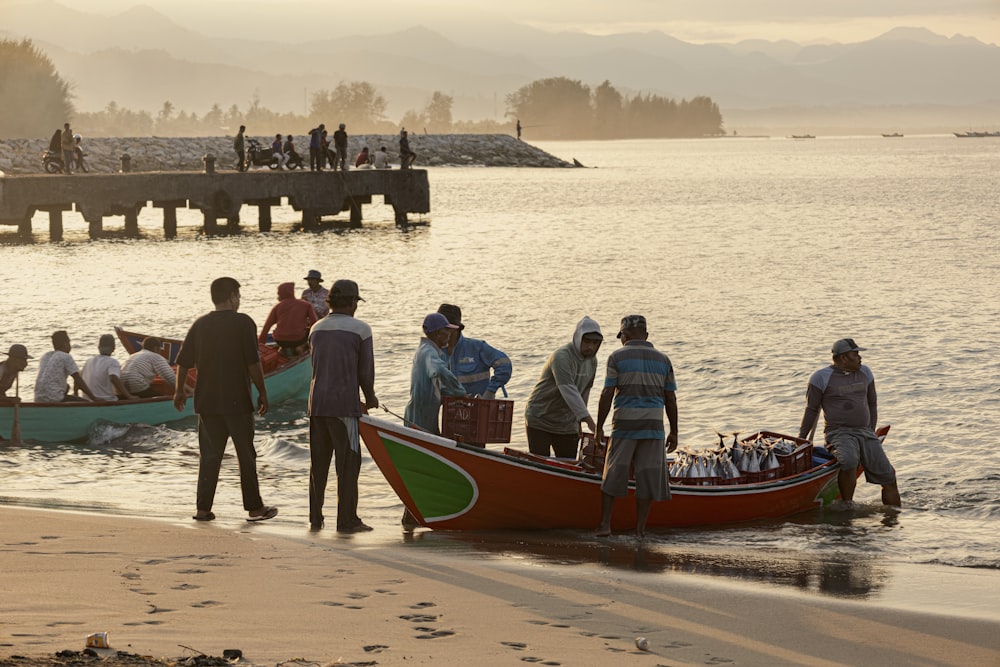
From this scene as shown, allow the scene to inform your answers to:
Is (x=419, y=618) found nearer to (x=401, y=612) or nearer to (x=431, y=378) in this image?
(x=401, y=612)

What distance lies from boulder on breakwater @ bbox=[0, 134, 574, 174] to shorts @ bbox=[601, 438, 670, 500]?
202 ft

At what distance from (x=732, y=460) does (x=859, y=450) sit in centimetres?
120

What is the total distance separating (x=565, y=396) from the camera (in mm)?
9867

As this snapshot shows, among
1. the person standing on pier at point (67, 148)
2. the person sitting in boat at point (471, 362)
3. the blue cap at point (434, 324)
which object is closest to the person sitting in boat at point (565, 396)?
the person sitting in boat at point (471, 362)

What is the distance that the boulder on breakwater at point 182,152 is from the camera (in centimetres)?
7700

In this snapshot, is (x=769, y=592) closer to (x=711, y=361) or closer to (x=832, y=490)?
(x=832, y=490)

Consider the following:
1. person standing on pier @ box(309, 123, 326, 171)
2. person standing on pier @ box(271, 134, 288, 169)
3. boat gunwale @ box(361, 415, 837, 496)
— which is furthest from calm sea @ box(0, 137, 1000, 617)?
person standing on pier @ box(271, 134, 288, 169)

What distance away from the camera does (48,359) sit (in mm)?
15172

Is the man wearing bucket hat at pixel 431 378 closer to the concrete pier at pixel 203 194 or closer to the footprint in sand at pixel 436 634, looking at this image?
the footprint in sand at pixel 436 634

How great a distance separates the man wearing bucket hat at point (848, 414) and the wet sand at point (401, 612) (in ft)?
9.61

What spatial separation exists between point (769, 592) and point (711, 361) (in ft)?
49.2

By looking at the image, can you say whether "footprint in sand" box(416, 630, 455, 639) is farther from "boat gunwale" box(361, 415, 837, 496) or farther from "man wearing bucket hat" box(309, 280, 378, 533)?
"boat gunwale" box(361, 415, 837, 496)

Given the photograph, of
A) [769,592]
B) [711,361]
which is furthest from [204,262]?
[769,592]

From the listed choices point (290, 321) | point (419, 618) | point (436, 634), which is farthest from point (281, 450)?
point (436, 634)
